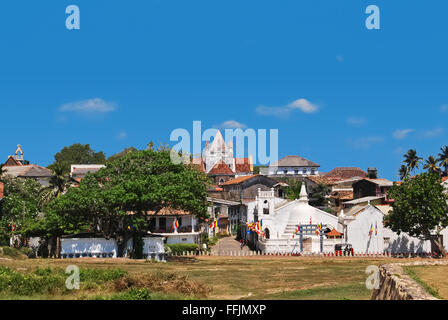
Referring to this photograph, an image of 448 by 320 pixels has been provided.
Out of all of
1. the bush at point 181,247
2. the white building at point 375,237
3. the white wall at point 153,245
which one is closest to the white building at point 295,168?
the white building at point 375,237

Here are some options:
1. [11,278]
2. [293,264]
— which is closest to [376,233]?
[293,264]

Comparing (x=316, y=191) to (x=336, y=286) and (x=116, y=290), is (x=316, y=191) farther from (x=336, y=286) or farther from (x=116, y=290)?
(x=116, y=290)

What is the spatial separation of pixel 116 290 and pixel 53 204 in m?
26.3

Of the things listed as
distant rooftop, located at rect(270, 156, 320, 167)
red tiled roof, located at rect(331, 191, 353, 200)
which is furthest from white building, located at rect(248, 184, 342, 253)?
distant rooftop, located at rect(270, 156, 320, 167)

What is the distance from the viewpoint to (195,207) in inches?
2020

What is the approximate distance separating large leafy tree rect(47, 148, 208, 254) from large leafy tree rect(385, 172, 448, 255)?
21.4 m

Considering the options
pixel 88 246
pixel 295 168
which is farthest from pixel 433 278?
pixel 295 168

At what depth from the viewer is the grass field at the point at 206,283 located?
83.8ft

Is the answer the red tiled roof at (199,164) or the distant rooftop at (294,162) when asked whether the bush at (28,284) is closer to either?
the red tiled roof at (199,164)

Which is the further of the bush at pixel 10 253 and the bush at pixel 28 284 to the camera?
the bush at pixel 10 253

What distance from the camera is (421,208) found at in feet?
182

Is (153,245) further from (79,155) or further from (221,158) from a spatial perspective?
(79,155)

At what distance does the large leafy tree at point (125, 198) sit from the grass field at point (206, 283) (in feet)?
21.2

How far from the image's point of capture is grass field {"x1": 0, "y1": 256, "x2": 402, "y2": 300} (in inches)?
1005
